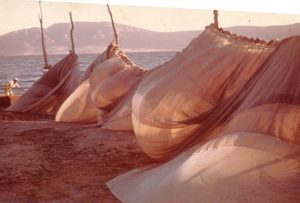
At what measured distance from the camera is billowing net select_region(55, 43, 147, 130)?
17.7ft

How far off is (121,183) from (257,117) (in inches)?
48.7

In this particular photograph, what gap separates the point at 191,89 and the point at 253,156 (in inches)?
40.6

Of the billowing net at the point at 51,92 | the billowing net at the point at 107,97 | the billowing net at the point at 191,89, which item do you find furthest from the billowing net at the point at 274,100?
the billowing net at the point at 51,92

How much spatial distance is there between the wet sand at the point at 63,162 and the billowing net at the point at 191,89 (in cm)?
54

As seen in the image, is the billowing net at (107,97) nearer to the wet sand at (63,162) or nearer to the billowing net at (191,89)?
the wet sand at (63,162)

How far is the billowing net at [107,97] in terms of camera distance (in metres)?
5.40

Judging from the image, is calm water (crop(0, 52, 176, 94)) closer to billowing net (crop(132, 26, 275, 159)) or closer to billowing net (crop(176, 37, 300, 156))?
billowing net (crop(132, 26, 275, 159))

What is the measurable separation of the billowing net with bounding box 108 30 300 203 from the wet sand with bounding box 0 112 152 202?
1.42 ft

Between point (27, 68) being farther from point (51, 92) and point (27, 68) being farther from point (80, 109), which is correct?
point (80, 109)

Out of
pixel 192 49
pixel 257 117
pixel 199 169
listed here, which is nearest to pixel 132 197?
pixel 199 169

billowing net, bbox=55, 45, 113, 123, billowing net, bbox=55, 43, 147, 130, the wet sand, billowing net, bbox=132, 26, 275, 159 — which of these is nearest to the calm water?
billowing net, bbox=55, 45, 113, 123

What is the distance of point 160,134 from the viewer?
3.19 m

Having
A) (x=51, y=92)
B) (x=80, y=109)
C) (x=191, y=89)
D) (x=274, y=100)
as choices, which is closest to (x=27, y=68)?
(x=51, y=92)

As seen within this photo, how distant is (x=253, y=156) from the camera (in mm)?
2152
